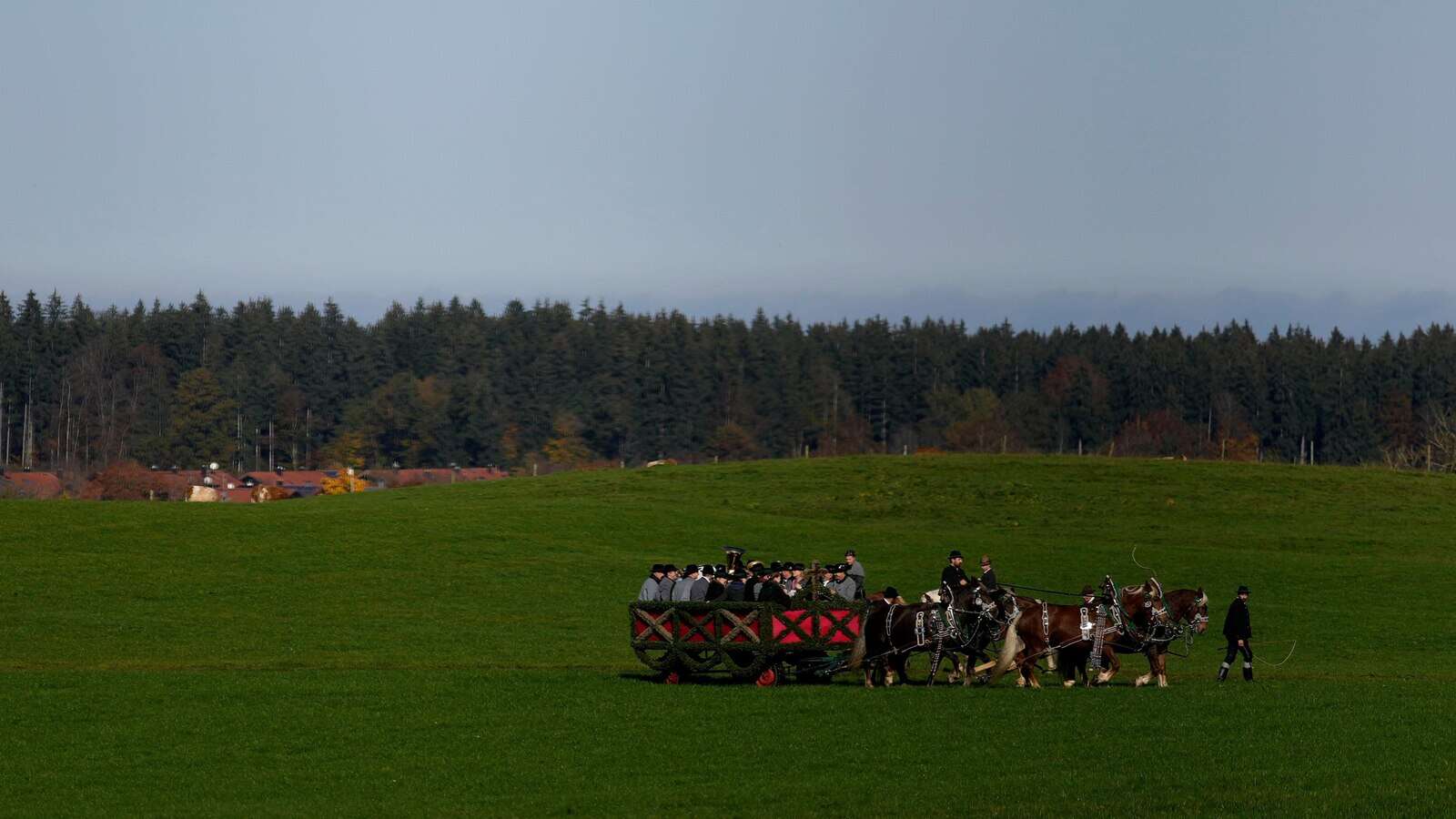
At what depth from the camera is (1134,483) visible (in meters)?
79.7

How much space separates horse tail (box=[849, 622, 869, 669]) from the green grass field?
0.97 metres

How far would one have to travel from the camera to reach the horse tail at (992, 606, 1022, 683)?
3003 centimetres

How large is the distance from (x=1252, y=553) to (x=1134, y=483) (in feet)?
57.4

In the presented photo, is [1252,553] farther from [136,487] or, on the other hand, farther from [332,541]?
[136,487]

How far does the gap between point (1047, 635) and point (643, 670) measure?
8.98 metres

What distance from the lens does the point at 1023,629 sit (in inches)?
1189

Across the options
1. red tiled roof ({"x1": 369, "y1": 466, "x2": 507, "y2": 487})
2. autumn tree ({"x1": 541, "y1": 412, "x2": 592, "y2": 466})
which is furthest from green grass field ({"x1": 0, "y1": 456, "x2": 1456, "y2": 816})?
autumn tree ({"x1": 541, "y1": 412, "x2": 592, "y2": 466})

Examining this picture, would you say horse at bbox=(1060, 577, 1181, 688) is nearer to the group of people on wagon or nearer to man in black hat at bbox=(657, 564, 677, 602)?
the group of people on wagon

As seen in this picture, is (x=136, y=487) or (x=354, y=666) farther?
(x=136, y=487)

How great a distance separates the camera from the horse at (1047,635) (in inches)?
1184

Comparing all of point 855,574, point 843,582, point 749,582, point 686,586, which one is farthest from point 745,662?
point 855,574

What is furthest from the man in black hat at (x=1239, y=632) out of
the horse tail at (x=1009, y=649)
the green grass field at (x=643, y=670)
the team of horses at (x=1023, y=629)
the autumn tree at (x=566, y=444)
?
the autumn tree at (x=566, y=444)

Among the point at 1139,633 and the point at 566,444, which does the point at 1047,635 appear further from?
the point at 566,444

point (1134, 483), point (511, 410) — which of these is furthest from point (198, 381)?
point (1134, 483)
